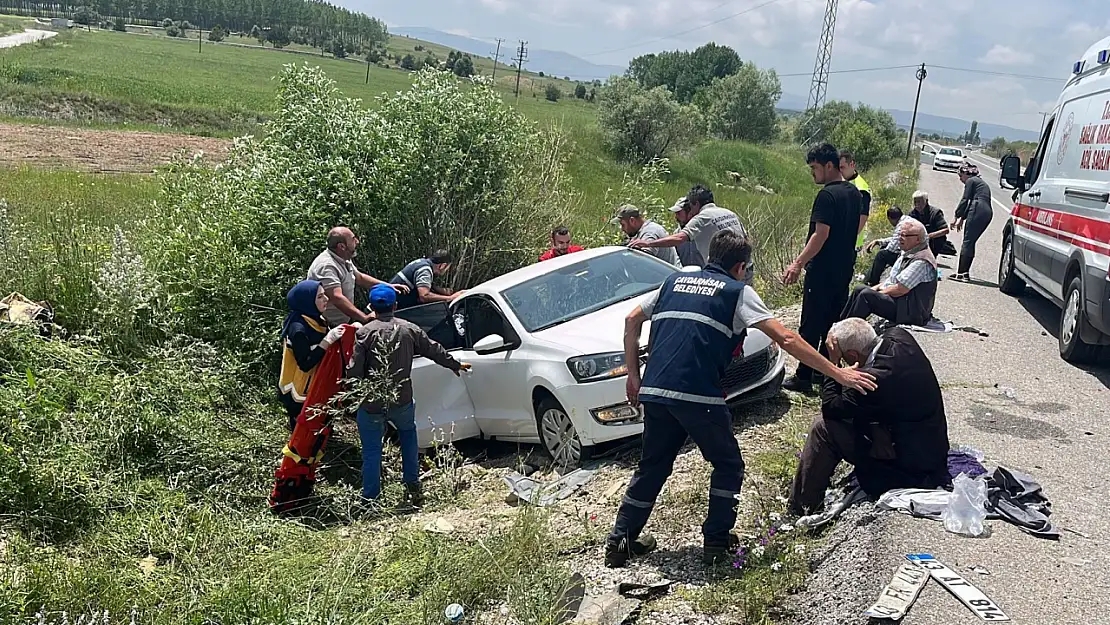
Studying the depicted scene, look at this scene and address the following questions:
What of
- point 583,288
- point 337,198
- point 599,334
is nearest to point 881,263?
point 583,288

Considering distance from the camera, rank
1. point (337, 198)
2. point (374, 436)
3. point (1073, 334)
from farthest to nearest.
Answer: point (337, 198) < point (1073, 334) < point (374, 436)

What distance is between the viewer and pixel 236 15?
143 m

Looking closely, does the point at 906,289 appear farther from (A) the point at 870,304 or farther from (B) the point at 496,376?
(B) the point at 496,376

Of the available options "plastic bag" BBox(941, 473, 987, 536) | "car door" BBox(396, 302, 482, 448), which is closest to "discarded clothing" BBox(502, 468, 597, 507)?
"car door" BBox(396, 302, 482, 448)

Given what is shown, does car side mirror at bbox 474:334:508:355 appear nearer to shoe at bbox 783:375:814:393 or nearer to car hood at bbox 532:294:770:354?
car hood at bbox 532:294:770:354

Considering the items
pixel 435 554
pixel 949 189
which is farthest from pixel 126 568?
pixel 949 189

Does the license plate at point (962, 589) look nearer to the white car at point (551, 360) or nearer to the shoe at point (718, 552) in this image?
the shoe at point (718, 552)

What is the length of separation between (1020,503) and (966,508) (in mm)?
568

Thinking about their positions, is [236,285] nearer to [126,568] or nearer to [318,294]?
[318,294]

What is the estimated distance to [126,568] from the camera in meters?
4.67

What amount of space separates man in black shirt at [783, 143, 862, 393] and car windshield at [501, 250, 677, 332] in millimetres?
Result: 1438

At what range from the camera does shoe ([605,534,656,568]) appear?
4551mm

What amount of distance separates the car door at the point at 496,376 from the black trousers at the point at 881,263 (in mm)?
4512

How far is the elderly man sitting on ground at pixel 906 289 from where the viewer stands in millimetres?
6980
